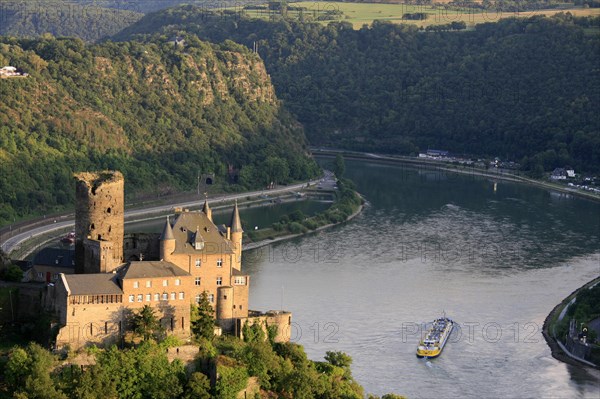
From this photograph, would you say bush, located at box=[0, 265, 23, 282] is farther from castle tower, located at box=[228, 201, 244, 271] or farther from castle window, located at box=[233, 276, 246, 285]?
castle window, located at box=[233, 276, 246, 285]

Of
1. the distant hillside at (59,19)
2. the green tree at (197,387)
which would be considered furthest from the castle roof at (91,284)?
the distant hillside at (59,19)

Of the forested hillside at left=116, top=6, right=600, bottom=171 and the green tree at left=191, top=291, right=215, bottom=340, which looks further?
the forested hillside at left=116, top=6, right=600, bottom=171

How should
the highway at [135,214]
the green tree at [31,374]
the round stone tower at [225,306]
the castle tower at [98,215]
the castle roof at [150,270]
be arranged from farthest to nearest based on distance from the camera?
the highway at [135,214]
the round stone tower at [225,306]
the castle tower at [98,215]
the castle roof at [150,270]
the green tree at [31,374]

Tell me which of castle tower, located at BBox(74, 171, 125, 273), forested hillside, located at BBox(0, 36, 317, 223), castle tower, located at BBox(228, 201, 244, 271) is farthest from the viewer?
forested hillside, located at BBox(0, 36, 317, 223)

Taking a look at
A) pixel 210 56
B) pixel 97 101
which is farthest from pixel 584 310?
pixel 210 56

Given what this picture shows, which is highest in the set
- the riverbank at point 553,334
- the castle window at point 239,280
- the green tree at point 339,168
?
the castle window at point 239,280

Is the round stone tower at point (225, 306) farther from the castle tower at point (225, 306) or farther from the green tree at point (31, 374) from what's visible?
the green tree at point (31, 374)

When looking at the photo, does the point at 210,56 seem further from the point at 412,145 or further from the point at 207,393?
the point at 207,393

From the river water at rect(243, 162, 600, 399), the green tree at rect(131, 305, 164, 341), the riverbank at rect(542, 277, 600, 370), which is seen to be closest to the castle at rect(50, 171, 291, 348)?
the green tree at rect(131, 305, 164, 341)

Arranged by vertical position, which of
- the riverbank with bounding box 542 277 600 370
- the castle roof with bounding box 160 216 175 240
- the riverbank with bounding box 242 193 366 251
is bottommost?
the riverbank with bounding box 242 193 366 251
